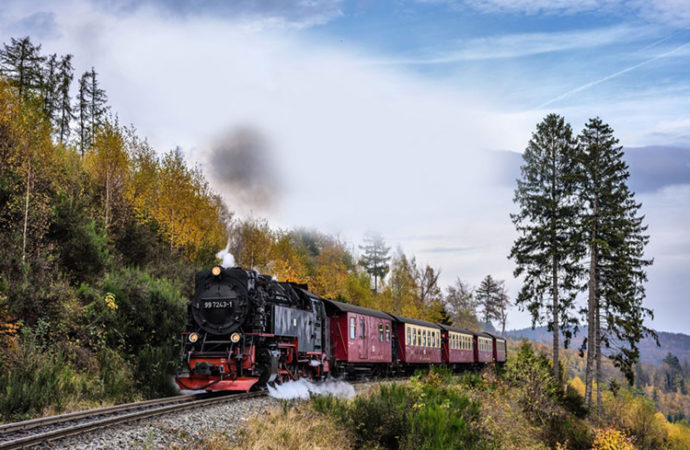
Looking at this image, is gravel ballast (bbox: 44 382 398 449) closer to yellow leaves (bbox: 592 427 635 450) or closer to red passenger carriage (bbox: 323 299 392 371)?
red passenger carriage (bbox: 323 299 392 371)

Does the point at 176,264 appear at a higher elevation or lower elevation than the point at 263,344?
higher

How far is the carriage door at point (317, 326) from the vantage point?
1742 cm

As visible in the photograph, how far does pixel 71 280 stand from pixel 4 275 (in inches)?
146

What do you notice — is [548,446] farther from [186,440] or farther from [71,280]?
[71,280]

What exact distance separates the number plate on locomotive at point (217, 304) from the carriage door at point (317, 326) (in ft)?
13.0

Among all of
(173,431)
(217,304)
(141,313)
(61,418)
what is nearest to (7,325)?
(141,313)

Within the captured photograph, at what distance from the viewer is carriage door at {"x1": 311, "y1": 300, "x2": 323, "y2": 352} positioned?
57.2ft

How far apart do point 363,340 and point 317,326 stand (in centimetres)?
344

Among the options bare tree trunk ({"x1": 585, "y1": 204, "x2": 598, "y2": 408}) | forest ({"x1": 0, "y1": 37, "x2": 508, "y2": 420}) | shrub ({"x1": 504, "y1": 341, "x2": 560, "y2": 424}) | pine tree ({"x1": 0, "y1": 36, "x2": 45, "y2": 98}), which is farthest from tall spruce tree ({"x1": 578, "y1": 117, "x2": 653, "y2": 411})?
pine tree ({"x1": 0, "y1": 36, "x2": 45, "y2": 98})

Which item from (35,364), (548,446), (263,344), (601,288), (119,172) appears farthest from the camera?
(601,288)

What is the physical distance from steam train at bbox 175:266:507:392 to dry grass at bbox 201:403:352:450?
2.06m

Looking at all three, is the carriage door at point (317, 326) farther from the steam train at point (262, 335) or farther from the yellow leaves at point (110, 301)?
the yellow leaves at point (110, 301)

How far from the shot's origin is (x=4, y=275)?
1478 centimetres

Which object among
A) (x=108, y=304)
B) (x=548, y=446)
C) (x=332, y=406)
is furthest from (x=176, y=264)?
(x=548, y=446)
